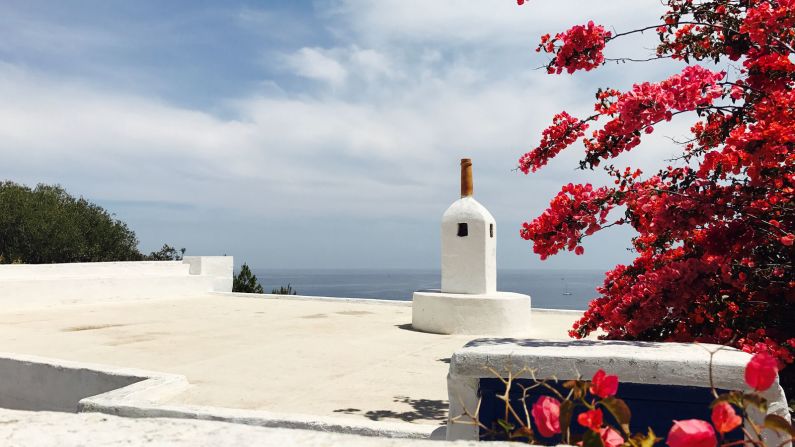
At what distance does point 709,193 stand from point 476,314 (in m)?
6.46

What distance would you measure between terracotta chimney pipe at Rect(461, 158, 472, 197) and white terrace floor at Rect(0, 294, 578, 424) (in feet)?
9.53

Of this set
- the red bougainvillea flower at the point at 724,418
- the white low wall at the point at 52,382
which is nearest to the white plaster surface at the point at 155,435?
the red bougainvillea flower at the point at 724,418

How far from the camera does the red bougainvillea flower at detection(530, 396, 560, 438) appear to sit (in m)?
1.52

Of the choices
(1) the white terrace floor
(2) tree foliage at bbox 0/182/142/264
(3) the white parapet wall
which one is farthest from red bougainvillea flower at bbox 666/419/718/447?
(2) tree foliage at bbox 0/182/142/264

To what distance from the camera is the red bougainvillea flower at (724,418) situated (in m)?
1.43

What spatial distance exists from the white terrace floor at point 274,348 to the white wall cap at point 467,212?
2317 mm

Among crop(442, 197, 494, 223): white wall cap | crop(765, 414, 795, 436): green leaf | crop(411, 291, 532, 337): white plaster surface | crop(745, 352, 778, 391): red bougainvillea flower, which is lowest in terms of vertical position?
crop(411, 291, 532, 337): white plaster surface

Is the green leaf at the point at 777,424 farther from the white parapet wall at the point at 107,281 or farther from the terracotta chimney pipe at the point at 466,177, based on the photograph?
the white parapet wall at the point at 107,281

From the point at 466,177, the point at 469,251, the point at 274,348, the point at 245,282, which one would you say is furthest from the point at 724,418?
the point at 245,282

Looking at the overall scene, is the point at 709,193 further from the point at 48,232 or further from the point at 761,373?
the point at 48,232

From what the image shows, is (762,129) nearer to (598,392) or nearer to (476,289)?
(598,392)

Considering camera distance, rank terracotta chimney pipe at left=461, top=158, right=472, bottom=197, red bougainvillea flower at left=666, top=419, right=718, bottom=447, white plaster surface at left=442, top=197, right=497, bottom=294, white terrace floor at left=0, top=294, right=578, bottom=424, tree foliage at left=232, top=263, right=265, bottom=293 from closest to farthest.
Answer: red bougainvillea flower at left=666, top=419, right=718, bottom=447
white terrace floor at left=0, top=294, right=578, bottom=424
white plaster surface at left=442, top=197, right=497, bottom=294
terracotta chimney pipe at left=461, top=158, right=472, bottom=197
tree foliage at left=232, top=263, right=265, bottom=293

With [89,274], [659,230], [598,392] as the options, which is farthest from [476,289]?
[89,274]

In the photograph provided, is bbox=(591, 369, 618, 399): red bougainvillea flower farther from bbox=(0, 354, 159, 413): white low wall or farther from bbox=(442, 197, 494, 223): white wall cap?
bbox=(442, 197, 494, 223): white wall cap
